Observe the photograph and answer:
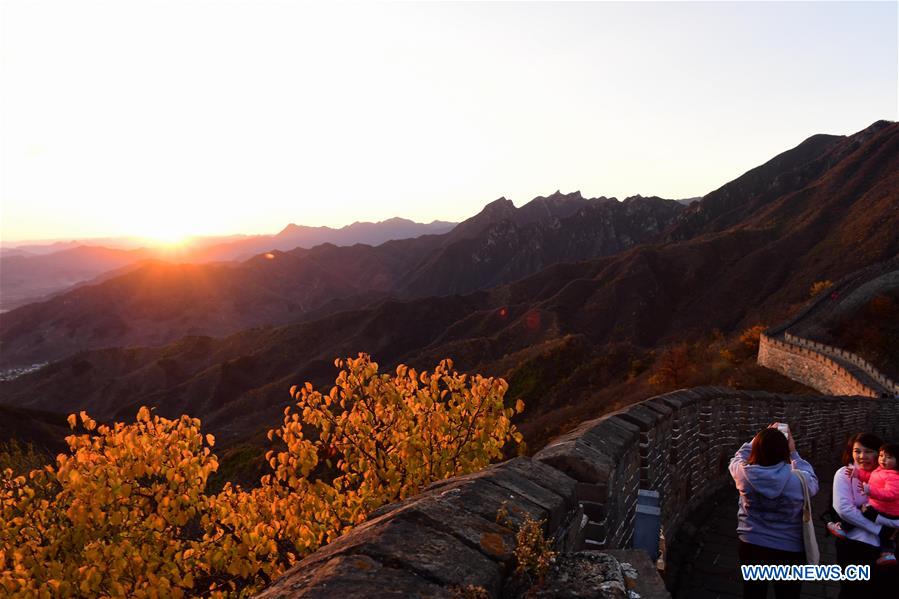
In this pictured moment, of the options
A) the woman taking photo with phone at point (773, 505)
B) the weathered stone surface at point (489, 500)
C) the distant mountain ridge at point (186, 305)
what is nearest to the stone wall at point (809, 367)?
the woman taking photo with phone at point (773, 505)

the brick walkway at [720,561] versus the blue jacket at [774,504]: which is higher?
the blue jacket at [774,504]

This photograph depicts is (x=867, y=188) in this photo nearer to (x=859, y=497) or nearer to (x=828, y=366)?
(x=828, y=366)

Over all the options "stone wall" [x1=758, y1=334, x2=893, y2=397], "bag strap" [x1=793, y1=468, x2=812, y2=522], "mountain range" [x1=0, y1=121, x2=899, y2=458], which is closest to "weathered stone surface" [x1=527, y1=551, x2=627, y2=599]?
"bag strap" [x1=793, y1=468, x2=812, y2=522]

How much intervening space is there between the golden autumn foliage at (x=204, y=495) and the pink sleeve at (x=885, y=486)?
4196 mm

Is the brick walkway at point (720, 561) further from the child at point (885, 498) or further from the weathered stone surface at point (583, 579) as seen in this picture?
the weathered stone surface at point (583, 579)

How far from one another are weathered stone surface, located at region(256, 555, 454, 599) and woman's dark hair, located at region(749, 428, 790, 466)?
4.24 meters

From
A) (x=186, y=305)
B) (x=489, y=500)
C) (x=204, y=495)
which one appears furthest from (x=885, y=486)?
(x=186, y=305)

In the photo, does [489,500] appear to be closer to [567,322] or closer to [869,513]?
[869,513]

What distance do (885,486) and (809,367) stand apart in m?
33.4

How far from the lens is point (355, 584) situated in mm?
2379

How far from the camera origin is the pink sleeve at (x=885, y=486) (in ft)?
18.2

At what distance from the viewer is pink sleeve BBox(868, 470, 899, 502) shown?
5.56 m

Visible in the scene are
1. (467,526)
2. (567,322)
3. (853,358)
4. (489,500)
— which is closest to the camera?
(467,526)

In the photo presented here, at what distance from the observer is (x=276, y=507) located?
8.12 m
